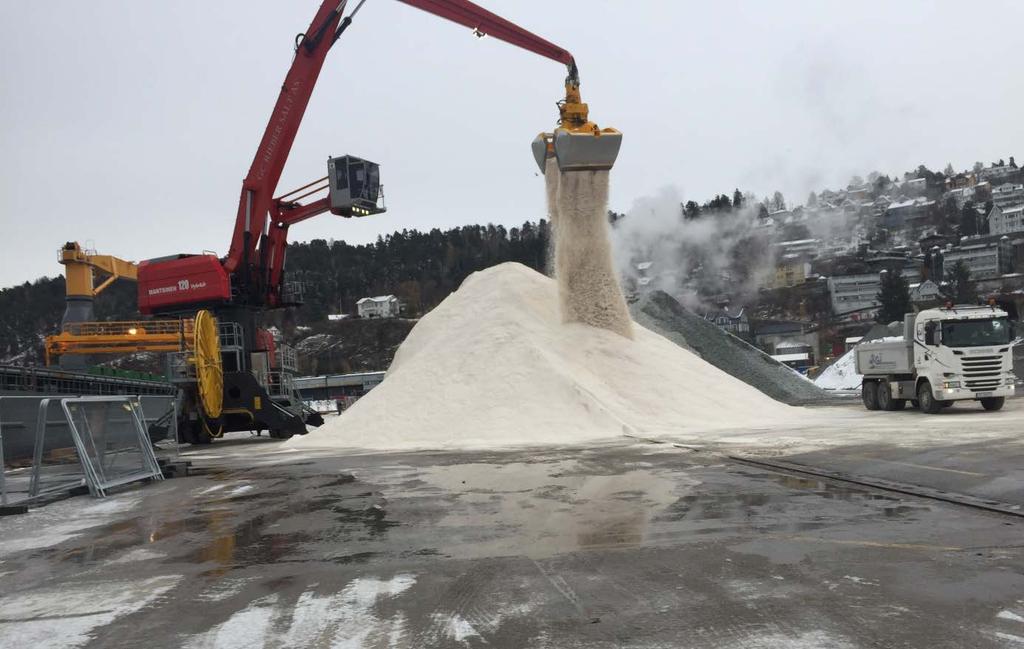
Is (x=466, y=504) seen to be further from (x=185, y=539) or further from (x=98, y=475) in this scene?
(x=98, y=475)

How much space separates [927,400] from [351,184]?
21.2m

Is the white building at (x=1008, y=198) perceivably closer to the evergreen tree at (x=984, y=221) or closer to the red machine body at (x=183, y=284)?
the evergreen tree at (x=984, y=221)

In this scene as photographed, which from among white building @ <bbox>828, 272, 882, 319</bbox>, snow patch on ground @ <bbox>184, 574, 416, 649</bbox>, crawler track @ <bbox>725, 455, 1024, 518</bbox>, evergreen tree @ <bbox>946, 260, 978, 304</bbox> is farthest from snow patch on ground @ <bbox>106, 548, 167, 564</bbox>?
white building @ <bbox>828, 272, 882, 319</bbox>

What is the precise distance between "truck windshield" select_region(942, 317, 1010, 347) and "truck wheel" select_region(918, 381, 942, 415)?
4.90 ft

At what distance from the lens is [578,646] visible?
4230 millimetres

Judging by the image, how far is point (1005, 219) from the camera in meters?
159

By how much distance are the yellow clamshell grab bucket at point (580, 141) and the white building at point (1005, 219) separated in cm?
16088

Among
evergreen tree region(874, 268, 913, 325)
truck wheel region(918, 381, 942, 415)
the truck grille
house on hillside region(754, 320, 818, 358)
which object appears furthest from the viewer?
house on hillside region(754, 320, 818, 358)

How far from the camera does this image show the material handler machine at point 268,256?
83.9ft

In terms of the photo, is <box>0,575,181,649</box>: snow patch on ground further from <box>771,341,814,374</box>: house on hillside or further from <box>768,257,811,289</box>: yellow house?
<box>768,257,811,289</box>: yellow house

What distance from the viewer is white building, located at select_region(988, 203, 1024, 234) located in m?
156

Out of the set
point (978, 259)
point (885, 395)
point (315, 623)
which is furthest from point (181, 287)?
point (978, 259)

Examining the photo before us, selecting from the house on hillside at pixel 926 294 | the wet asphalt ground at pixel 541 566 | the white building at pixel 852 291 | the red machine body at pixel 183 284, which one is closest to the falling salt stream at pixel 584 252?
the red machine body at pixel 183 284

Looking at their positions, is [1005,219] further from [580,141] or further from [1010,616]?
[1010,616]
